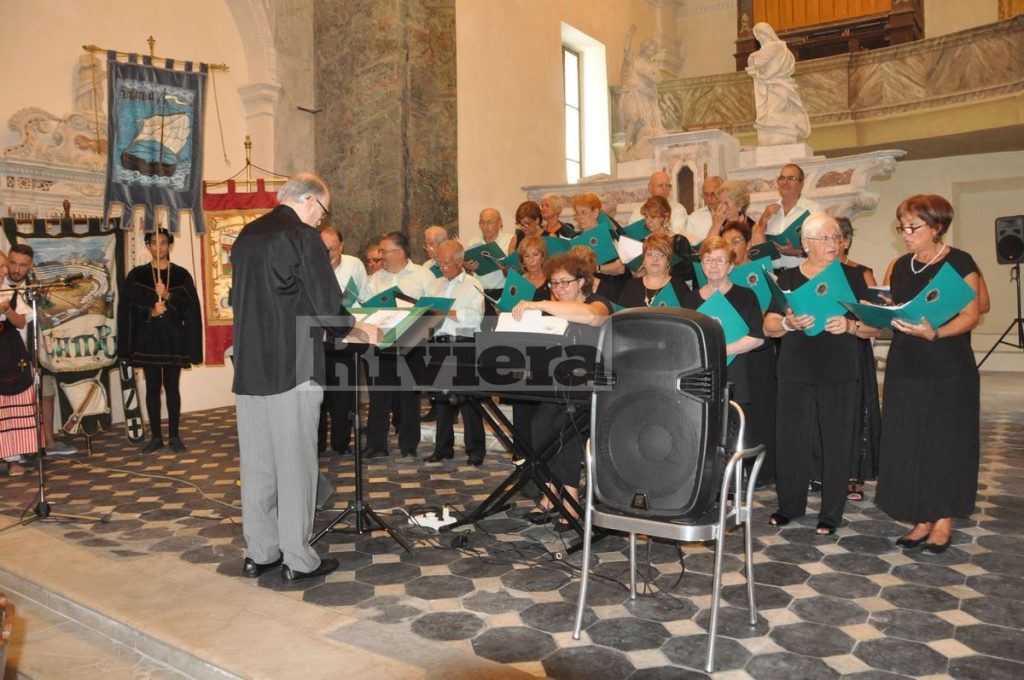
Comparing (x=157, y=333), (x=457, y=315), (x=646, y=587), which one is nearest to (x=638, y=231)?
(x=457, y=315)

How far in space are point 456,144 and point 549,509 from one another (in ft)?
22.8

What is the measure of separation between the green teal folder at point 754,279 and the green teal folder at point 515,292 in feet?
4.12

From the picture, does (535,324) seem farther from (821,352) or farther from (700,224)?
(700,224)

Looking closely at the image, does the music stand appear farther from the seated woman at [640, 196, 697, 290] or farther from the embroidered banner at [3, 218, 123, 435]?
the embroidered banner at [3, 218, 123, 435]

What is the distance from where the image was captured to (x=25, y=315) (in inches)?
263

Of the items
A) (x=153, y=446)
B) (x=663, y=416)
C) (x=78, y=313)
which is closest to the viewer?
(x=663, y=416)

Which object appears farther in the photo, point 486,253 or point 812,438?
point 486,253

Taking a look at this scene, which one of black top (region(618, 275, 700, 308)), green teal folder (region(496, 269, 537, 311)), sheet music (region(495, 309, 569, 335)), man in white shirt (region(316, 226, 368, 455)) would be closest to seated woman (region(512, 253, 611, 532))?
sheet music (region(495, 309, 569, 335))

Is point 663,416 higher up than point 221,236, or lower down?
lower down

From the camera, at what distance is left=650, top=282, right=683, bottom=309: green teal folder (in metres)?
4.75

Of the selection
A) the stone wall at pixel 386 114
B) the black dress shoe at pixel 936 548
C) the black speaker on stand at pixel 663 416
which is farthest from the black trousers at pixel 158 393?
the black dress shoe at pixel 936 548

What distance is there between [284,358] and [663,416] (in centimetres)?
174

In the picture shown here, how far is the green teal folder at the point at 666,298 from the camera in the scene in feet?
15.6

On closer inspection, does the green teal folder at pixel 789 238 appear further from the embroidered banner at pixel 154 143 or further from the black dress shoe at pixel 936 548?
the embroidered banner at pixel 154 143
